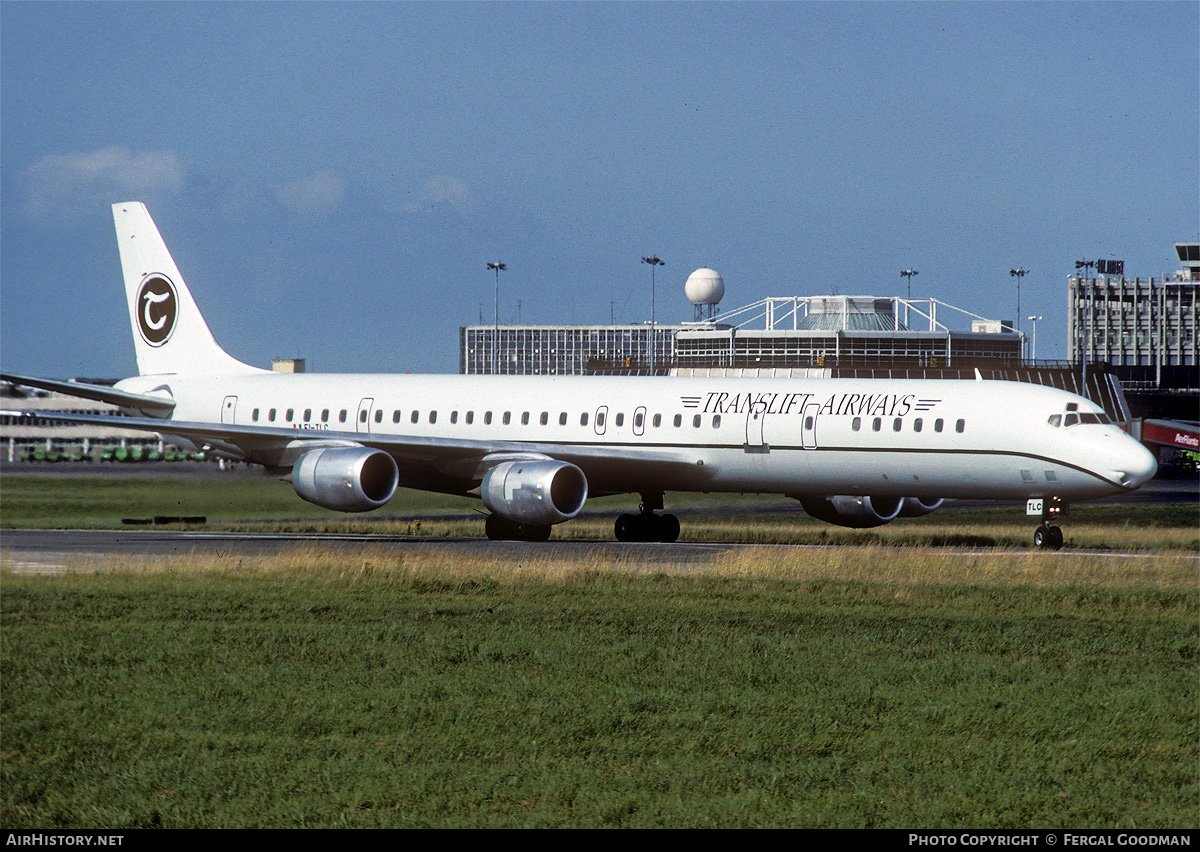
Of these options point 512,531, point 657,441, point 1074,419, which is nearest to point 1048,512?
point 1074,419

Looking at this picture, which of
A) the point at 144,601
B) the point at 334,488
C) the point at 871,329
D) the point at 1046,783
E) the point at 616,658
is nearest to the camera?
the point at 1046,783

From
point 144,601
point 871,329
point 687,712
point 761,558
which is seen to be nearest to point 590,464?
point 761,558

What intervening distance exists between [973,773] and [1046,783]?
1.55 ft

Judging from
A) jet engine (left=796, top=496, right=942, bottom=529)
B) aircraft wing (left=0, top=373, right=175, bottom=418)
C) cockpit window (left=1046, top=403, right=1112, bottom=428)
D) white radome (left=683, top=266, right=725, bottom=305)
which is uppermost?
white radome (left=683, top=266, right=725, bottom=305)

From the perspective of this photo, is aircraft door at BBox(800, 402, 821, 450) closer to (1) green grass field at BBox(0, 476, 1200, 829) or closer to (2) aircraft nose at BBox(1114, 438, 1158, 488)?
(2) aircraft nose at BBox(1114, 438, 1158, 488)

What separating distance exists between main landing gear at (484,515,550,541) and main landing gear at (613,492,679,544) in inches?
80.8

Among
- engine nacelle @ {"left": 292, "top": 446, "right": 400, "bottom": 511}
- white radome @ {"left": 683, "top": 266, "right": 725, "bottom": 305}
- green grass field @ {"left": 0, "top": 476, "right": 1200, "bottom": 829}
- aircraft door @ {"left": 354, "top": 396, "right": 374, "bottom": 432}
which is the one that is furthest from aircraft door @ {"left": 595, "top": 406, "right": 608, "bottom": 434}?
white radome @ {"left": 683, "top": 266, "right": 725, "bottom": 305}

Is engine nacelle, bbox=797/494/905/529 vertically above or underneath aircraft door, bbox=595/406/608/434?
underneath

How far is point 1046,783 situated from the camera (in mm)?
9258

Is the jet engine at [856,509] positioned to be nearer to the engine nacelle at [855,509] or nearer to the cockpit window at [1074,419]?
the engine nacelle at [855,509]

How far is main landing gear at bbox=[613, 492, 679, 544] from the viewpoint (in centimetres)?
3319

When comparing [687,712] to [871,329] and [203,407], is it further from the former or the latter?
[871,329]

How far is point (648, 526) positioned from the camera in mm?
33219
